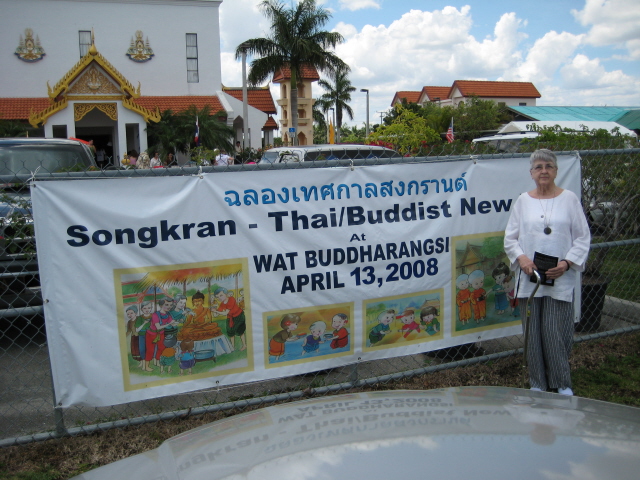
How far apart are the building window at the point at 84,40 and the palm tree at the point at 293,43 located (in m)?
9.52

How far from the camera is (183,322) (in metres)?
3.77

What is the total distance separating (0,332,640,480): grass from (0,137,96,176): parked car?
13.7 ft

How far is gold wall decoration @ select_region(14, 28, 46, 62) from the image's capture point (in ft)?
114

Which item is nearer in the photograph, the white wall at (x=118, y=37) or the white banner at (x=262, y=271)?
the white banner at (x=262, y=271)

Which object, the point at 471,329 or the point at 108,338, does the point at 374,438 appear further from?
the point at 471,329

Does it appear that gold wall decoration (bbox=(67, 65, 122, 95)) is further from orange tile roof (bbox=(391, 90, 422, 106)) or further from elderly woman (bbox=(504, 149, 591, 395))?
orange tile roof (bbox=(391, 90, 422, 106))

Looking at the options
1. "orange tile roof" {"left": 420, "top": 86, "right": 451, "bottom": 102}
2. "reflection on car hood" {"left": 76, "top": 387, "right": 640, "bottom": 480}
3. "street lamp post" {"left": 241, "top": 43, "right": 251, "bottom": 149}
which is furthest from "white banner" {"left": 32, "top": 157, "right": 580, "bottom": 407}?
"orange tile roof" {"left": 420, "top": 86, "right": 451, "bottom": 102}

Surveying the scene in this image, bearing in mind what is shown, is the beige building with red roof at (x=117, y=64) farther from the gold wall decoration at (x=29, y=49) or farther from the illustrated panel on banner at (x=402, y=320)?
the illustrated panel on banner at (x=402, y=320)

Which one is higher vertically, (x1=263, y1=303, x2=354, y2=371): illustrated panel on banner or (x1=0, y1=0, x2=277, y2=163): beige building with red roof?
(x1=0, y1=0, x2=277, y2=163): beige building with red roof

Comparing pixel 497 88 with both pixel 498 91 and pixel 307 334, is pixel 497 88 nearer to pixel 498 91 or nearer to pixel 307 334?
pixel 498 91

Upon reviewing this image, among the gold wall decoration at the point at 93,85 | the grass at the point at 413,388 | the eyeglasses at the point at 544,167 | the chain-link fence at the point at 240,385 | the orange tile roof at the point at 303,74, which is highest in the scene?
the orange tile roof at the point at 303,74

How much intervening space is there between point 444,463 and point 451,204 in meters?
2.98

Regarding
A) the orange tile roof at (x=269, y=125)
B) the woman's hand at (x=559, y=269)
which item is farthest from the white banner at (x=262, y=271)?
the orange tile roof at (x=269, y=125)

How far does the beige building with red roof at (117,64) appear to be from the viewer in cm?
3231
